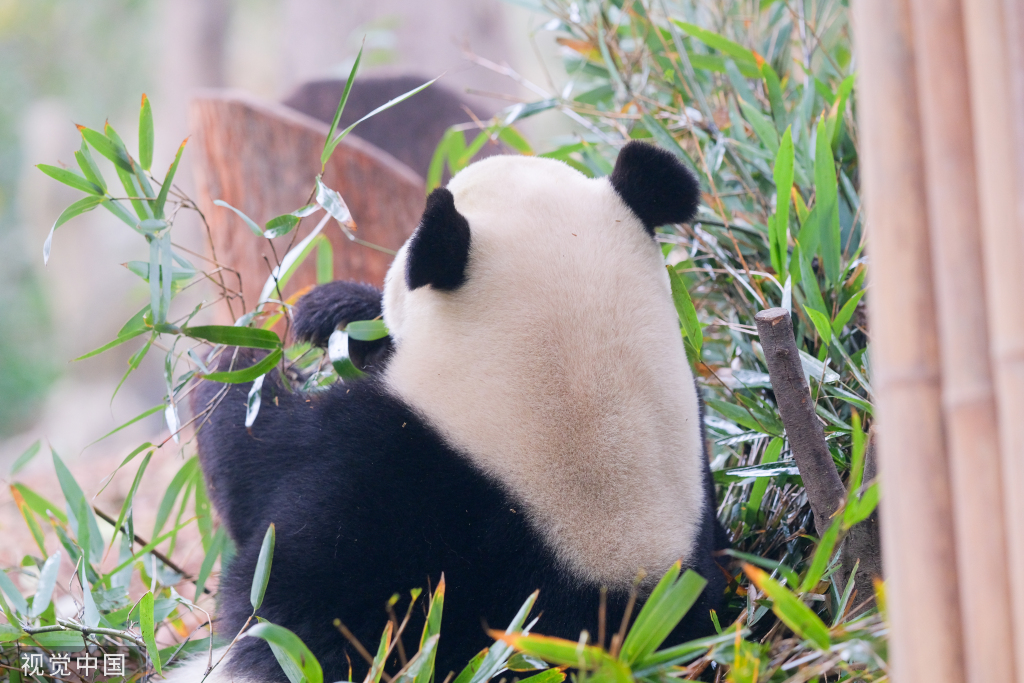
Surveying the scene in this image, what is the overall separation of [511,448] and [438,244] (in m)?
0.26

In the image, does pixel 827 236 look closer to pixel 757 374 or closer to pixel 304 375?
pixel 757 374

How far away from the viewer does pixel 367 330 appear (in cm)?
112

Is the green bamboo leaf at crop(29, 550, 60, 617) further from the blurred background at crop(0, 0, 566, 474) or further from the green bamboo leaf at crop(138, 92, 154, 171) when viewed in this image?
the green bamboo leaf at crop(138, 92, 154, 171)

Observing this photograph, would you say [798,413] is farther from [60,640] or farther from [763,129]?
[60,640]

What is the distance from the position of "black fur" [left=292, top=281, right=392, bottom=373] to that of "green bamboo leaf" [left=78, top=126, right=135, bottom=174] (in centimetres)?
32

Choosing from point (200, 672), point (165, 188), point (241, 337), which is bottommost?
point (200, 672)

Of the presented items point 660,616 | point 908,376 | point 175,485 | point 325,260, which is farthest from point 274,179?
point 908,376

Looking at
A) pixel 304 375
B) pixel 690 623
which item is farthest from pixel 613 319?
pixel 304 375

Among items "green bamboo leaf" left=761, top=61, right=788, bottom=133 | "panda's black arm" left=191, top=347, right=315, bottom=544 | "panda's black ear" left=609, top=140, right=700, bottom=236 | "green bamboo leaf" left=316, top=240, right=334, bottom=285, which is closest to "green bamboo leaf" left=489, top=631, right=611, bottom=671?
"panda's black arm" left=191, top=347, right=315, bottom=544

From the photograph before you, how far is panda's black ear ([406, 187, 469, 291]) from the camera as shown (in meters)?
0.92

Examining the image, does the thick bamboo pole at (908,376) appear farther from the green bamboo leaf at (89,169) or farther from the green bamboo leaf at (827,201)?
the green bamboo leaf at (89,169)

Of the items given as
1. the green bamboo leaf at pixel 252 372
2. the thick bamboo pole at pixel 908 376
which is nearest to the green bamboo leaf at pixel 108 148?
the green bamboo leaf at pixel 252 372

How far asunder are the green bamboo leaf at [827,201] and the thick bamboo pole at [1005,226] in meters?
0.72

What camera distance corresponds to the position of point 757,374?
1.28 meters
